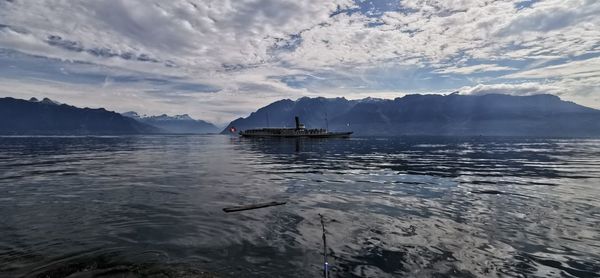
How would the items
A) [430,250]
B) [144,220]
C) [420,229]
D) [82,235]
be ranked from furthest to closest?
[144,220], [420,229], [82,235], [430,250]

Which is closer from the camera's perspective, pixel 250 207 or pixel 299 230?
pixel 299 230

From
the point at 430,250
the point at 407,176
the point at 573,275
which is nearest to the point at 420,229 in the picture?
the point at 430,250

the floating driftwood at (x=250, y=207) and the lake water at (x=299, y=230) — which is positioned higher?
the floating driftwood at (x=250, y=207)

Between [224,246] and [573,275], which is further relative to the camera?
[224,246]

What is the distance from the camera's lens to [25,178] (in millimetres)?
35250

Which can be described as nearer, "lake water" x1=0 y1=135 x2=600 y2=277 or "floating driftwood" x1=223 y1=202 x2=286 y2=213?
"lake water" x1=0 y1=135 x2=600 y2=277

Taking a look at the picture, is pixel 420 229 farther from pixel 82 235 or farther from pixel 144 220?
pixel 82 235

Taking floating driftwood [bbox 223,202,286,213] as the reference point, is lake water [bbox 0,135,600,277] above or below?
below

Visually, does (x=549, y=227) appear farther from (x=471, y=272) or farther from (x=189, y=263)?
(x=189, y=263)

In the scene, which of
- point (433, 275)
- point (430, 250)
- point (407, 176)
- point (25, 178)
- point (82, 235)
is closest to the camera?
point (433, 275)

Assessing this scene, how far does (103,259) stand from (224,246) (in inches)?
202

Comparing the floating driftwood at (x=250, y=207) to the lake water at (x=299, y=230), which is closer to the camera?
the lake water at (x=299, y=230)

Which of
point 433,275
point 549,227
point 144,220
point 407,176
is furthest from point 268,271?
point 407,176

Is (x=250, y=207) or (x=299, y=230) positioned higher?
(x=250, y=207)
